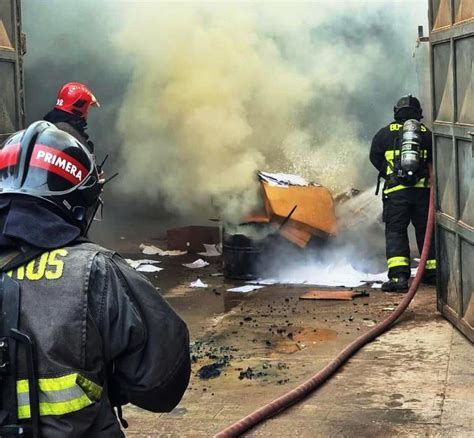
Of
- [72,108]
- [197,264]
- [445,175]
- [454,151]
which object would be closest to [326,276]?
[197,264]

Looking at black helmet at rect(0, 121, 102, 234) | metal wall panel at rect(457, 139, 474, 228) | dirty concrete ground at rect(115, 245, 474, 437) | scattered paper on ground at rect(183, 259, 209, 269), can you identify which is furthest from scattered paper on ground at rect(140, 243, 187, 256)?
black helmet at rect(0, 121, 102, 234)

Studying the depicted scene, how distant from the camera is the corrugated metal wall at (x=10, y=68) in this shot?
540 cm

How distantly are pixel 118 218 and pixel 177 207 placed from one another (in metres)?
1.33

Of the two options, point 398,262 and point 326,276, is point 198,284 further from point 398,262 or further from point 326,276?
point 398,262

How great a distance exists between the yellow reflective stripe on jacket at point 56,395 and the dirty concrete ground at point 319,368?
2.27 m

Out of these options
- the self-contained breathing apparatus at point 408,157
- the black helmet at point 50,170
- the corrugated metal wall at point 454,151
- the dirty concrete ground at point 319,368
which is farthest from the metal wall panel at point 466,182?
the black helmet at point 50,170

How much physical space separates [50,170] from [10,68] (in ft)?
12.2

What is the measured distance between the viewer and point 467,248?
5742 millimetres

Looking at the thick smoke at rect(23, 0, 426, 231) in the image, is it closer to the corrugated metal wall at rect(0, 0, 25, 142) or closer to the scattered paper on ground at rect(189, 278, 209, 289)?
the scattered paper on ground at rect(189, 278, 209, 289)

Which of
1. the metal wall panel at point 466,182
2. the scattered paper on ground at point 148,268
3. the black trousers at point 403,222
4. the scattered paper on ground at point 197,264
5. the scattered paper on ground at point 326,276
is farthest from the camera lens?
the scattered paper on ground at point 197,264

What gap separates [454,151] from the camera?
580cm

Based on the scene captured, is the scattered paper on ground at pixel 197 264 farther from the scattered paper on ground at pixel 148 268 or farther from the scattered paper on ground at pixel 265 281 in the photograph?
the scattered paper on ground at pixel 265 281

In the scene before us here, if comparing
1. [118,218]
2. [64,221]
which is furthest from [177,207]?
[64,221]

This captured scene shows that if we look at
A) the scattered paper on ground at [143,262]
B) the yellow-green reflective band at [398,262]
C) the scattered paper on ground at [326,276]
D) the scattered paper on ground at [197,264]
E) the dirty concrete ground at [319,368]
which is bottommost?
the dirty concrete ground at [319,368]
